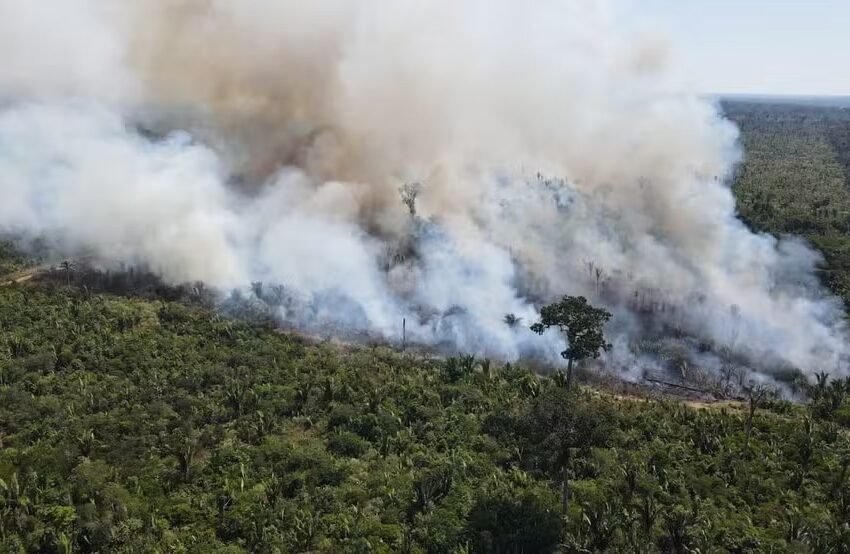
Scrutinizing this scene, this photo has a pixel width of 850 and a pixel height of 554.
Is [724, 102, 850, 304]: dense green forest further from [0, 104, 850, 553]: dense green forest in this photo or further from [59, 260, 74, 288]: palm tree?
[59, 260, 74, 288]: palm tree

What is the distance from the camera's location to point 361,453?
3953 centimetres

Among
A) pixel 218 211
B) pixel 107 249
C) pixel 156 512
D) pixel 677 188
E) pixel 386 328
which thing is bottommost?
pixel 156 512

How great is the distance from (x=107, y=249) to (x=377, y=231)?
86.6ft

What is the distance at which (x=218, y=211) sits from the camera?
70.2 m

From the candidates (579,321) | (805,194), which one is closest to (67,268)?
(579,321)

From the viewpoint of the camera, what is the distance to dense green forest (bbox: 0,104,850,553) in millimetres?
32281

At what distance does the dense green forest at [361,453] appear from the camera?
32.3 meters

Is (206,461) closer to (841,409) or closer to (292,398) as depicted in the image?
(292,398)

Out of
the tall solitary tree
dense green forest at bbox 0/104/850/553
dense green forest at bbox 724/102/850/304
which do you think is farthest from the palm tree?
dense green forest at bbox 724/102/850/304

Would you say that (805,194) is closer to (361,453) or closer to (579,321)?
(579,321)

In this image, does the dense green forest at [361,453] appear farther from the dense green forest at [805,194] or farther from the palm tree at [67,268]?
the dense green forest at [805,194]

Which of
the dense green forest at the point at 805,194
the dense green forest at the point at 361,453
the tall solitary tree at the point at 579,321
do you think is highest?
the dense green forest at the point at 805,194

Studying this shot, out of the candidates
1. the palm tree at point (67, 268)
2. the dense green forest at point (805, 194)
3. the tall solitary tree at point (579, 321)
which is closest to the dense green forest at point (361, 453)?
the tall solitary tree at point (579, 321)

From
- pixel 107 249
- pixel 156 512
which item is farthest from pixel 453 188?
pixel 156 512
